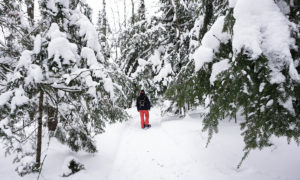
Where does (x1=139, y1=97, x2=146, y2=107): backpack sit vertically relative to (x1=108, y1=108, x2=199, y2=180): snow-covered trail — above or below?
above

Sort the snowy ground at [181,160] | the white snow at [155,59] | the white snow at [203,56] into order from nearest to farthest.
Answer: the white snow at [203,56]
the snowy ground at [181,160]
the white snow at [155,59]

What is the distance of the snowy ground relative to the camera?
14.6 feet

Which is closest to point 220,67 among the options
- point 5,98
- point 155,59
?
point 5,98

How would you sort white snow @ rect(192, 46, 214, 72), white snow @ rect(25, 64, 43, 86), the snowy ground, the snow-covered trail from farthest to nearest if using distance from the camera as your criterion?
the snow-covered trail < the snowy ground < white snow @ rect(25, 64, 43, 86) < white snow @ rect(192, 46, 214, 72)

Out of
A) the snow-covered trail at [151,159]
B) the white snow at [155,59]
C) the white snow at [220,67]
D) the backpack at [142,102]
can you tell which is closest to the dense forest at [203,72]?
the white snow at [220,67]

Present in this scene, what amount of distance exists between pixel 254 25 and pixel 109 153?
20.8ft

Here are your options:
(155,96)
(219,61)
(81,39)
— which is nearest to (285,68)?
(219,61)

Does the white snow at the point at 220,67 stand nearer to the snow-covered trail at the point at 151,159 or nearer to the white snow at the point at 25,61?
the snow-covered trail at the point at 151,159

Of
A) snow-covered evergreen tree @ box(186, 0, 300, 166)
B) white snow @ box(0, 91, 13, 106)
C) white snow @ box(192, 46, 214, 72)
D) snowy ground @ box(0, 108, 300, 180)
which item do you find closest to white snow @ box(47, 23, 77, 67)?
white snow @ box(0, 91, 13, 106)

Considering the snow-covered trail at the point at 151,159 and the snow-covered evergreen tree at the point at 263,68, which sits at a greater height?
the snow-covered evergreen tree at the point at 263,68

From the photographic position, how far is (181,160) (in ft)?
17.8

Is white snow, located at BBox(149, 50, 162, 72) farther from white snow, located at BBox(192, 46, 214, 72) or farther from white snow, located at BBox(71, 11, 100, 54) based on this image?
white snow, located at BBox(192, 46, 214, 72)

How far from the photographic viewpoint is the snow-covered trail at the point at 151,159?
506cm

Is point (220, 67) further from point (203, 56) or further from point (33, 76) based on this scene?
point (33, 76)
